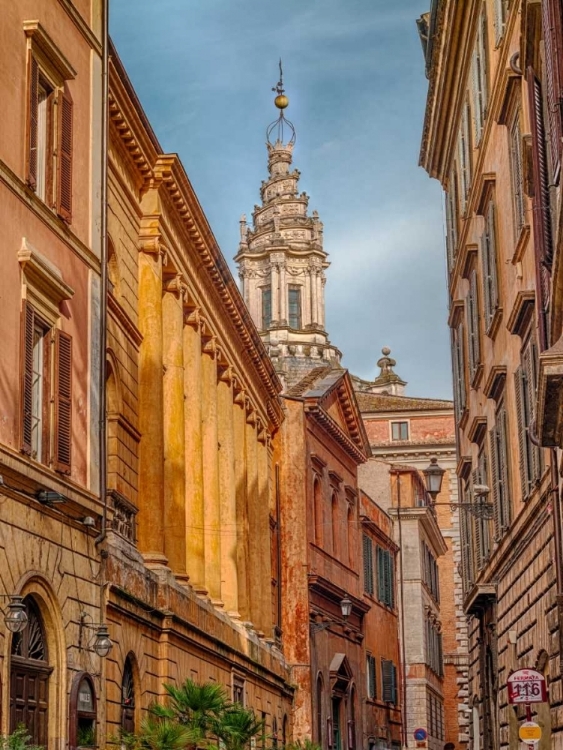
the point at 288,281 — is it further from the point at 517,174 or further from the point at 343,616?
the point at 517,174

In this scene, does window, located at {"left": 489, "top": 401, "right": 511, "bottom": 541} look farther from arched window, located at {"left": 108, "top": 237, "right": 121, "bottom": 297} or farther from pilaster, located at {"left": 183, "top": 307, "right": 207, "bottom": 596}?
arched window, located at {"left": 108, "top": 237, "right": 121, "bottom": 297}

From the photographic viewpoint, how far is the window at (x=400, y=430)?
79562mm

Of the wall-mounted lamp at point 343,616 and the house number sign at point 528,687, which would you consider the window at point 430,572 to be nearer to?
the wall-mounted lamp at point 343,616

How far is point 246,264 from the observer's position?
107812 mm

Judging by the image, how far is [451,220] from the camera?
115ft

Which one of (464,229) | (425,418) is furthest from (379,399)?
(464,229)

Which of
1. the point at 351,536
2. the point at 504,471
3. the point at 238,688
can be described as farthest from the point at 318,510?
the point at 504,471

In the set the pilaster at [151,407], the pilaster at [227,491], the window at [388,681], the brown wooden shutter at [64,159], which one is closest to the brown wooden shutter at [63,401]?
the brown wooden shutter at [64,159]

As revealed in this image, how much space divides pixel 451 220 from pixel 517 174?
13138mm

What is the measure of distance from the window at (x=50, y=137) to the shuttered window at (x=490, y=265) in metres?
8.41

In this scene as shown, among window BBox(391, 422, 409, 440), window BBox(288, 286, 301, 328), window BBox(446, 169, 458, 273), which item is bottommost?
window BBox(446, 169, 458, 273)

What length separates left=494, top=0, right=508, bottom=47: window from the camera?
78.4ft

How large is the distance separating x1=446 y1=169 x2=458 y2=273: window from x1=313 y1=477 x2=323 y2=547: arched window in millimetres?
10725

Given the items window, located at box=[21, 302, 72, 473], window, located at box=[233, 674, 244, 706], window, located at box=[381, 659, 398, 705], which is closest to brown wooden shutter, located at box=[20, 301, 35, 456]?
window, located at box=[21, 302, 72, 473]
